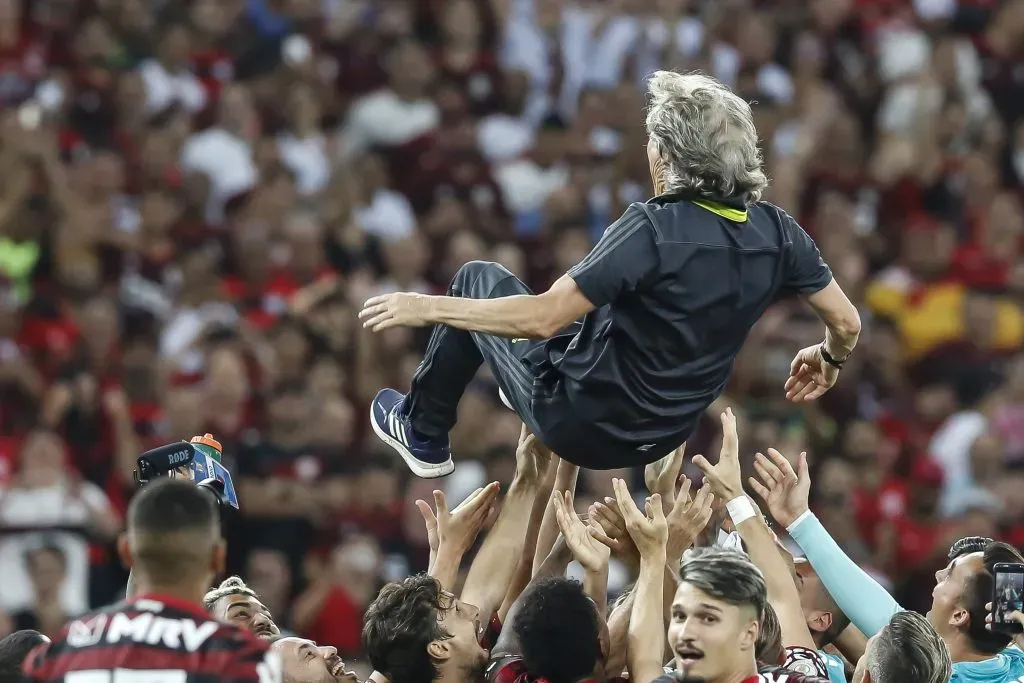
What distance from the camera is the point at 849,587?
16.8 feet

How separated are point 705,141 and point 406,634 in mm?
1573

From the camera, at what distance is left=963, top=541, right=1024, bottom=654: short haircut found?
512 centimetres

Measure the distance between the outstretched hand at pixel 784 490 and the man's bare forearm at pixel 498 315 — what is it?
3.32 feet

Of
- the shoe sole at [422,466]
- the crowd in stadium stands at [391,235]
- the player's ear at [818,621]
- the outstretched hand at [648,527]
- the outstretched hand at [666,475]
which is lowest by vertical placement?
the player's ear at [818,621]

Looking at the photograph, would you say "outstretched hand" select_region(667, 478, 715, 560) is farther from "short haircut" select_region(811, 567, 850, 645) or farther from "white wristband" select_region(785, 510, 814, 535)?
"short haircut" select_region(811, 567, 850, 645)

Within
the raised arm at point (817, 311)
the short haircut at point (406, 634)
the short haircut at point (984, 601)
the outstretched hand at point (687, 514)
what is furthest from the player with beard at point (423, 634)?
the short haircut at point (984, 601)

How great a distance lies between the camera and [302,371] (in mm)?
9664

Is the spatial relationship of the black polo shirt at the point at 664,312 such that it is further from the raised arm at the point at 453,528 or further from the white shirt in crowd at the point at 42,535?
the white shirt in crowd at the point at 42,535

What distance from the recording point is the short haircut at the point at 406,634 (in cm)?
476

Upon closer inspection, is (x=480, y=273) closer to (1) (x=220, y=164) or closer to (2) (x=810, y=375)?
(2) (x=810, y=375)

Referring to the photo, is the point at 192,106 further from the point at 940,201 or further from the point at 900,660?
the point at 900,660

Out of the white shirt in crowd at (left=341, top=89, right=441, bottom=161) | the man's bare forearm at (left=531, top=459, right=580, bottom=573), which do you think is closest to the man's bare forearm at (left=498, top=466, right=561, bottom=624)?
the man's bare forearm at (left=531, top=459, right=580, bottom=573)

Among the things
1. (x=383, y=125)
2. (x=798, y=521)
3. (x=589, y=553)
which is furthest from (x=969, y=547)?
(x=383, y=125)

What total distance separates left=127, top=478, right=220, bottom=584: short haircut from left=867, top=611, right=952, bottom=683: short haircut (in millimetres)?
1815
